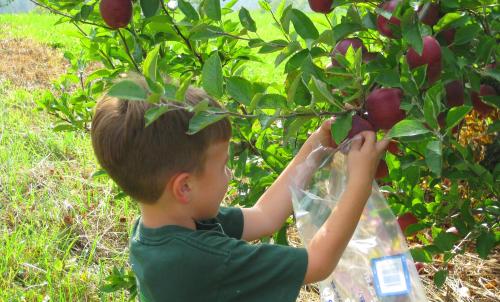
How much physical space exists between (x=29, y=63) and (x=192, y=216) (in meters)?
6.01

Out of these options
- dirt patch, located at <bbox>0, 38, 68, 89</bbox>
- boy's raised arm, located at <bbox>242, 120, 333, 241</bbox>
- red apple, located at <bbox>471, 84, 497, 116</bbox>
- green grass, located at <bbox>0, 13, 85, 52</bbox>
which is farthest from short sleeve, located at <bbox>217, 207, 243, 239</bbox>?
green grass, located at <bbox>0, 13, 85, 52</bbox>

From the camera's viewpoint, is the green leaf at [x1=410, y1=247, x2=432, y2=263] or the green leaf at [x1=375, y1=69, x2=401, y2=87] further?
the green leaf at [x1=410, y1=247, x2=432, y2=263]

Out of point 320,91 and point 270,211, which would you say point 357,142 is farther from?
point 270,211

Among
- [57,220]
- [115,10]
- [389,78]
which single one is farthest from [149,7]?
[57,220]

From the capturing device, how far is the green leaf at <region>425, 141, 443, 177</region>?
0.93 metres

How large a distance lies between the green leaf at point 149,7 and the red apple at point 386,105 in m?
0.46

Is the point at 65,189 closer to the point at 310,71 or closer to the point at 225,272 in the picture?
the point at 225,272

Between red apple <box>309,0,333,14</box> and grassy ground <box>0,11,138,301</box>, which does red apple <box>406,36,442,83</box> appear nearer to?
red apple <box>309,0,333,14</box>

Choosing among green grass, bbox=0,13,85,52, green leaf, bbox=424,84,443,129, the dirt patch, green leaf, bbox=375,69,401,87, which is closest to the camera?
green leaf, bbox=424,84,443,129

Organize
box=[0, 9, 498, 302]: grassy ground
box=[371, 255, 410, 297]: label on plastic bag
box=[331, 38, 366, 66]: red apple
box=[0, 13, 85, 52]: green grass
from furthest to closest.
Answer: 1. box=[0, 13, 85, 52]: green grass
2. box=[0, 9, 498, 302]: grassy ground
3. box=[371, 255, 410, 297]: label on plastic bag
4. box=[331, 38, 366, 66]: red apple

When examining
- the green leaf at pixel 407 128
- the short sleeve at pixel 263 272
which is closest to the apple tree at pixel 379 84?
the green leaf at pixel 407 128

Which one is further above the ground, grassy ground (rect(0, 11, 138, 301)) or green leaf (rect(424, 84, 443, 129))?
green leaf (rect(424, 84, 443, 129))

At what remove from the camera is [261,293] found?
4.18 feet

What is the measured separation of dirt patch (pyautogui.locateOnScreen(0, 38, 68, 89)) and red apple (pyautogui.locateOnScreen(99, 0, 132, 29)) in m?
4.49
